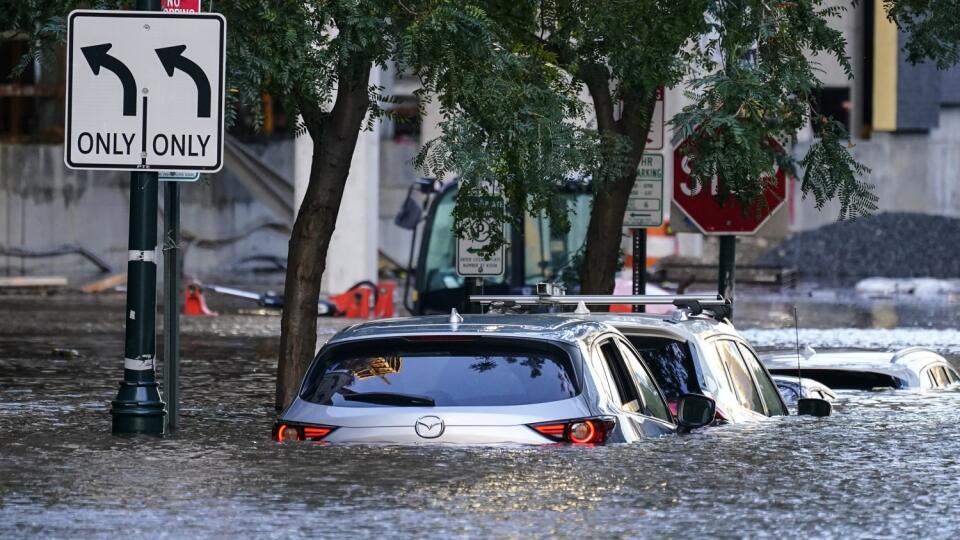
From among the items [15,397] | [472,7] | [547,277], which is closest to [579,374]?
[472,7]

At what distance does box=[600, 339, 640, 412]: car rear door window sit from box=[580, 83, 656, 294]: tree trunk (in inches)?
275

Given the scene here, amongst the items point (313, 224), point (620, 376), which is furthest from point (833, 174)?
point (620, 376)

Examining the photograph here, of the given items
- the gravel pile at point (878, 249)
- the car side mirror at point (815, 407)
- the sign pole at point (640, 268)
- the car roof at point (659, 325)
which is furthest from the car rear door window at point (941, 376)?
the gravel pile at point (878, 249)

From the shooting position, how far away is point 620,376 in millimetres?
9930

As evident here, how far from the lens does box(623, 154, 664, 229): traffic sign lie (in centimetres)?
2011

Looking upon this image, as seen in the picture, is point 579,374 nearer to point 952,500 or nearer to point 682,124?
point 952,500

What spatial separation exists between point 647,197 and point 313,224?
569cm

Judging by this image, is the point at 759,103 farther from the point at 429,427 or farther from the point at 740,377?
the point at 429,427

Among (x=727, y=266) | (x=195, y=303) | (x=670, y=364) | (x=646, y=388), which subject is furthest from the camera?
(x=195, y=303)

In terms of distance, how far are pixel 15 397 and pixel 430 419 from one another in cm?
881

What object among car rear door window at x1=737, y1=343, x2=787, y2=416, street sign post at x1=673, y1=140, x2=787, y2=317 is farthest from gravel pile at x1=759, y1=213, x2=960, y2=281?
car rear door window at x1=737, y1=343, x2=787, y2=416

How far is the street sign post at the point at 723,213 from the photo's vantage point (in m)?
18.6

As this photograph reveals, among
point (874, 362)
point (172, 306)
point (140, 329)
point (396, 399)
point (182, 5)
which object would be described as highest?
point (182, 5)

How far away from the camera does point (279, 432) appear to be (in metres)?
9.78
